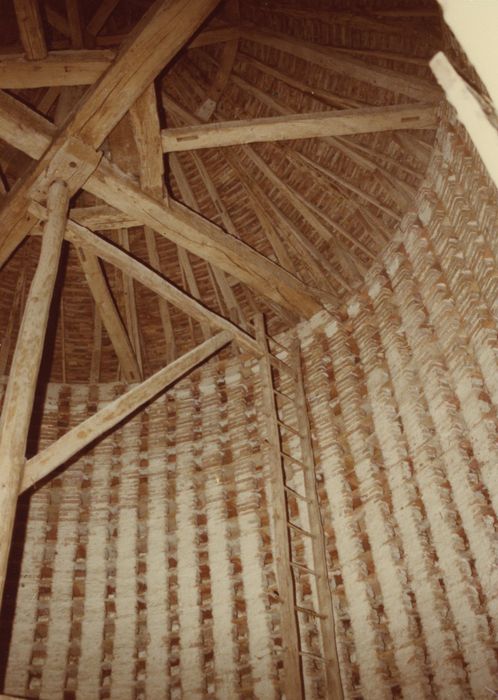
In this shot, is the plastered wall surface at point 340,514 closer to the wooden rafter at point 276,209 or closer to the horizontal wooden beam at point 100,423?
the wooden rafter at point 276,209

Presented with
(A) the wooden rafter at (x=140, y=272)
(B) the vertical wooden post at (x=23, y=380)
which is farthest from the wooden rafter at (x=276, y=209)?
(B) the vertical wooden post at (x=23, y=380)

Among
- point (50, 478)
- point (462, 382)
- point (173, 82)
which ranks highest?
point (173, 82)

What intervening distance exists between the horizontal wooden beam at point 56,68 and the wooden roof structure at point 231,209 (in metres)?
0.02

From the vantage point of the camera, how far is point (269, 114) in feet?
23.6

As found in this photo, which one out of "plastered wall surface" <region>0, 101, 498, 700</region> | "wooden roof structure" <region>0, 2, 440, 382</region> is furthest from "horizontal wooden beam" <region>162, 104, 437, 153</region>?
"plastered wall surface" <region>0, 101, 498, 700</region>

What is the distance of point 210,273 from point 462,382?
3.64 m

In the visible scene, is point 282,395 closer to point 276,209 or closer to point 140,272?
point 140,272

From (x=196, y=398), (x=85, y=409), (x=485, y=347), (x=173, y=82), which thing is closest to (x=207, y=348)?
(x=196, y=398)

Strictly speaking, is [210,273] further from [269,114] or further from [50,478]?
[50,478]

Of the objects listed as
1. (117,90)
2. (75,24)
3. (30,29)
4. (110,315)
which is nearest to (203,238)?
(110,315)

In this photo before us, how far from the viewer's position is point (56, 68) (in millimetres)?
5195

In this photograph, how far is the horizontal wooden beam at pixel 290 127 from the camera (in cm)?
549

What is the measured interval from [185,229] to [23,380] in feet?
8.43

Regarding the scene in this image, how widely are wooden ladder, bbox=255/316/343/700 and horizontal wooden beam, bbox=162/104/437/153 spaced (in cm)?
225
